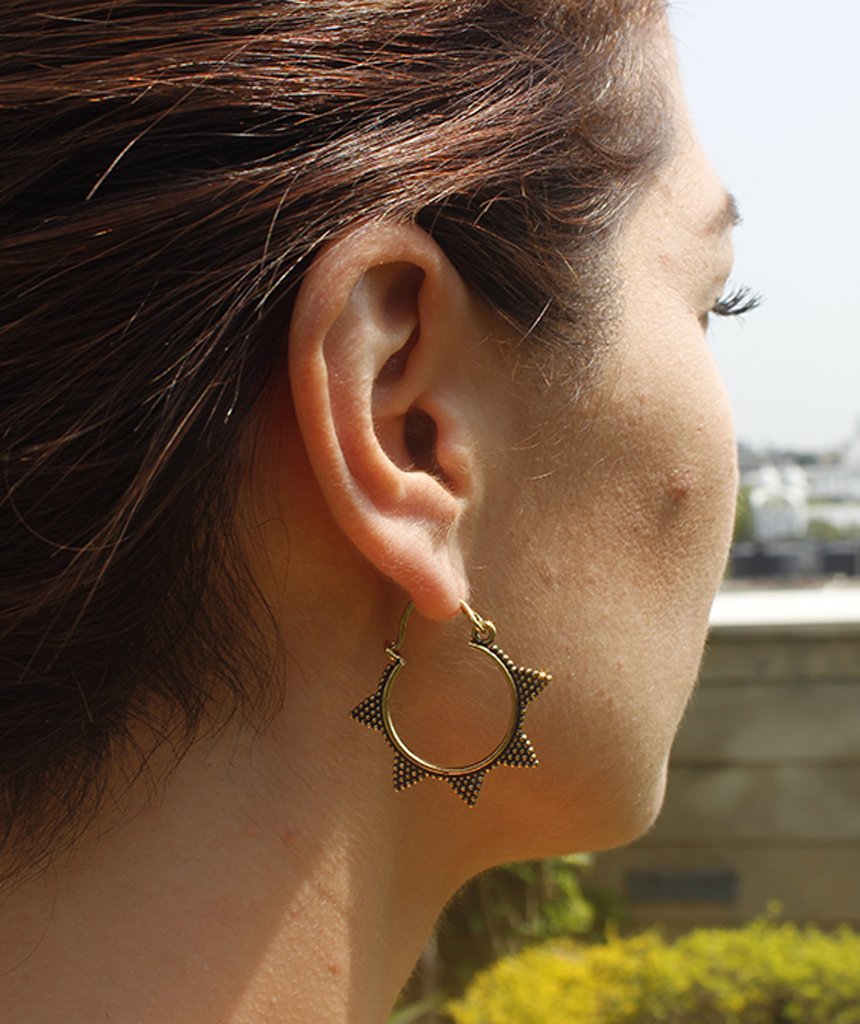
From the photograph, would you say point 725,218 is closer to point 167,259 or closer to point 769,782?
point 167,259

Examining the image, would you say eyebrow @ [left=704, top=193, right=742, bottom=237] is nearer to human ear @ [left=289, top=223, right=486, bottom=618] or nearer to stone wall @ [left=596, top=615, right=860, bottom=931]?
human ear @ [left=289, top=223, right=486, bottom=618]

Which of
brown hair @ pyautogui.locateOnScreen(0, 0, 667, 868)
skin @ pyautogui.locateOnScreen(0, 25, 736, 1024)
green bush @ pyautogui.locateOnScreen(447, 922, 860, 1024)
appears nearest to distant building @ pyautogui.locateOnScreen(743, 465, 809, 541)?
green bush @ pyautogui.locateOnScreen(447, 922, 860, 1024)

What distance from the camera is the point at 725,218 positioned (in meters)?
1.42

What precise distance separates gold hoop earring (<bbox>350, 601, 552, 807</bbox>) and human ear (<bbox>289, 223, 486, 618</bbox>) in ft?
0.18

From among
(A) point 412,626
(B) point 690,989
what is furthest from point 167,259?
(B) point 690,989

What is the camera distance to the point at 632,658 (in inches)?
51.9

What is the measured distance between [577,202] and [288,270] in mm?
298

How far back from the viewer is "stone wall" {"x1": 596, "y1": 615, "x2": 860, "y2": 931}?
601 cm

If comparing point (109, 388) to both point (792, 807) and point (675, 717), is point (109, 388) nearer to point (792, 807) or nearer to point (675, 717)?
point (675, 717)

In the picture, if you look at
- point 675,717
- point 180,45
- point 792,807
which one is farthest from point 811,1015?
point 180,45

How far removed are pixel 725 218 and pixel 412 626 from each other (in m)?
0.58

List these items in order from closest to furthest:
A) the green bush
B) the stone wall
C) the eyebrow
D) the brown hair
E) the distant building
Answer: the brown hair, the eyebrow, the green bush, the stone wall, the distant building

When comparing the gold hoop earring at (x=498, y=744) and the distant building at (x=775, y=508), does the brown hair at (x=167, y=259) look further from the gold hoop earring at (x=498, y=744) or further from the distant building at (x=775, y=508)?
the distant building at (x=775, y=508)

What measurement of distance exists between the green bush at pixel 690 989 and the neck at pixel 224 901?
381 cm
